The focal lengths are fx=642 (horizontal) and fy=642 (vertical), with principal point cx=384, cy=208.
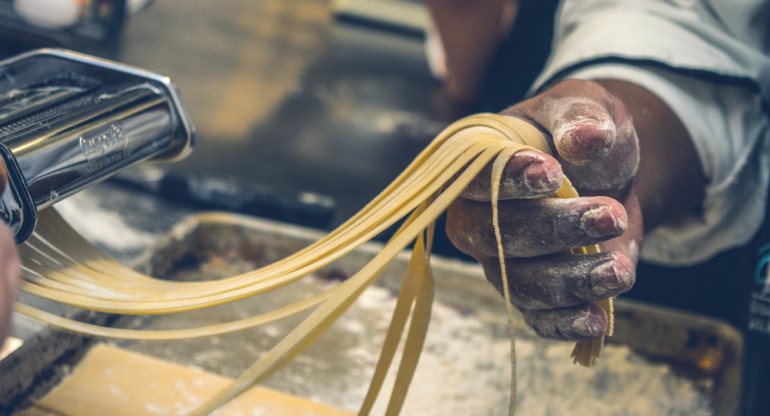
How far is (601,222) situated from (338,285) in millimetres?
250

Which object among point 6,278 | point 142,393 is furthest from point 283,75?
point 6,278

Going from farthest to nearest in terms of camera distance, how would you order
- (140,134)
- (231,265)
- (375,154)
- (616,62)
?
1. (375,154)
2. (231,265)
3. (616,62)
4. (140,134)

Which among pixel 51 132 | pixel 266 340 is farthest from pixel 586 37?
pixel 51 132

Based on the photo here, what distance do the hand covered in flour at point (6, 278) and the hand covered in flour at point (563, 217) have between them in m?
0.36

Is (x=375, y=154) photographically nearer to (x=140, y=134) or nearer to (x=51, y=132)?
(x=140, y=134)

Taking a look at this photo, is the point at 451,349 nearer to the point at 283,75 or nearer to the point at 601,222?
the point at 601,222

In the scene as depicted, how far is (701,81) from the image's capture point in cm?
97

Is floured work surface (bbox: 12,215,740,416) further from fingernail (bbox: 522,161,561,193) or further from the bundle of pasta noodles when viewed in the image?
fingernail (bbox: 522,161,561,193)

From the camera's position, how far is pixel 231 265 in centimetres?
104

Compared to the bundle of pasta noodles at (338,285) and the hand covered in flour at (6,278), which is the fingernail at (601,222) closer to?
the bundle of pasta noodles at (338,285)

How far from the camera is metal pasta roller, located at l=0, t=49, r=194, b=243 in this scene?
0.56 meters

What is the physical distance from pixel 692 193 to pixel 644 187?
0.60 ft

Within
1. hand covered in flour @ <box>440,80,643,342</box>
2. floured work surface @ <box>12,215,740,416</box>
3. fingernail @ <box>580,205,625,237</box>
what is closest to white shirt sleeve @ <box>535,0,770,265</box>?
floured work surface @ <box>12,215,740,416</box>

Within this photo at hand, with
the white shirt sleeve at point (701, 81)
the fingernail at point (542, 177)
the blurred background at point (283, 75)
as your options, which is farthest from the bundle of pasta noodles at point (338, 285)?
the blurred background at point (283, 75)
